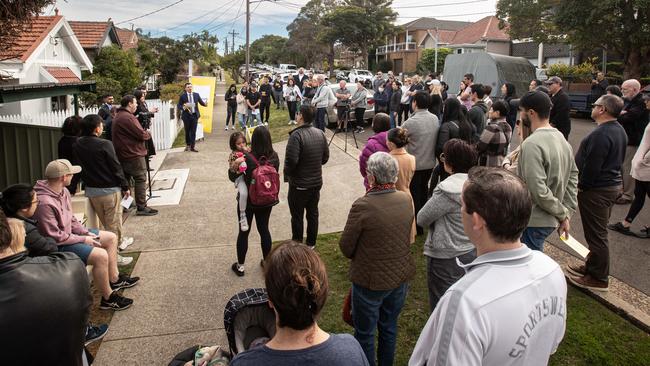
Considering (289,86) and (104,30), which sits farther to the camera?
(104,30)

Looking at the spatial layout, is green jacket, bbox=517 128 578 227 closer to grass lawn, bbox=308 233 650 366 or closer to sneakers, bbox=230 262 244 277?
grass lawn, bbox=308 233 650 366

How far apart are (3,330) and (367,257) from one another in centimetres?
201

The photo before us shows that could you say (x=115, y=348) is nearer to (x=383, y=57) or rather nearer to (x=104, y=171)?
(x=104, y=171)

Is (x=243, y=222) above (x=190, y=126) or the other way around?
the other way around

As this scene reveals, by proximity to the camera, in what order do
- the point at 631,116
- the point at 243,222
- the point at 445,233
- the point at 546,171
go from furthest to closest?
the point at 631,116 < the point at 243,222 < the point at 546,171 < the point at 445,233

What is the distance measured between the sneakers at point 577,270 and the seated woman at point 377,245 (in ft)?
8.41

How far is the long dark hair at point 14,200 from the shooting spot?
345 centimetres

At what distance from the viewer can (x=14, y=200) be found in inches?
136

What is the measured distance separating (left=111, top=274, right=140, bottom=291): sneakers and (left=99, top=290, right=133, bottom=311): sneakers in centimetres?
31

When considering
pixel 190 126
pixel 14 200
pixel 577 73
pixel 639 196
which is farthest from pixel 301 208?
pixel 577 73

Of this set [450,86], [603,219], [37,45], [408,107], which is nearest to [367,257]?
[603,219]

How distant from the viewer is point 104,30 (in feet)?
75.4

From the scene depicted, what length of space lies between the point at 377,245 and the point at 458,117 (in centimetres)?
348

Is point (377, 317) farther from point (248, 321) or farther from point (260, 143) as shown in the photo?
point (260, 143)
